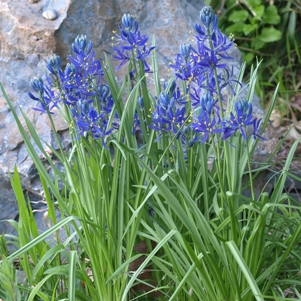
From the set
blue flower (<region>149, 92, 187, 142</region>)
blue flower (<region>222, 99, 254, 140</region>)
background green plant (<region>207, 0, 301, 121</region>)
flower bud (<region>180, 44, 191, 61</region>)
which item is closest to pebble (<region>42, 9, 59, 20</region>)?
flower bud (<region>180, 44, 191, 61</region>)

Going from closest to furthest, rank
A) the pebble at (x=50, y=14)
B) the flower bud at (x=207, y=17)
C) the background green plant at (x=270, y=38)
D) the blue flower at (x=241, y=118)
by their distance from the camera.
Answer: the blue flower at (x=241, y=118)
the flower bud at (x=207, y=17)
the pebble at (x=50, y=14)
the background green plant at (x=270, y=38)

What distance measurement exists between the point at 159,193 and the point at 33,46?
1236mm

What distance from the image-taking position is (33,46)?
9.93 ft

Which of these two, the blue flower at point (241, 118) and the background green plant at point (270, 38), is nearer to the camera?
the blue flower at point (241, 118)

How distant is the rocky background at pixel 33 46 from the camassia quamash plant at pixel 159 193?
533 millimetres

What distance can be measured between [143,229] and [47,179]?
1.48 ft

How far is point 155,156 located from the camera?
91.5 inches

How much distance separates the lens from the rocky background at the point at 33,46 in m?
2.91

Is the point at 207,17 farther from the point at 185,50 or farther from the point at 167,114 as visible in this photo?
the point at 167,114

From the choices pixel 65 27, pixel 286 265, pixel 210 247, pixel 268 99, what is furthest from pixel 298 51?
pixel 210 247

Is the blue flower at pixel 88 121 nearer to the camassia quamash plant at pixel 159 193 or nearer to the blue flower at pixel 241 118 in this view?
the camassia quamash plant at pixel 159 193

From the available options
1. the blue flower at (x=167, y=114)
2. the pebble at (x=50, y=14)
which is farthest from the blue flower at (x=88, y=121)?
the pebble at (x=50, y=14)

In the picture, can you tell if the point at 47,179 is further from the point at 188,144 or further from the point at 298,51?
the point at 298,51

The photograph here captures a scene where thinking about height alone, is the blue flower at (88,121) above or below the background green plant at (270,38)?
above
